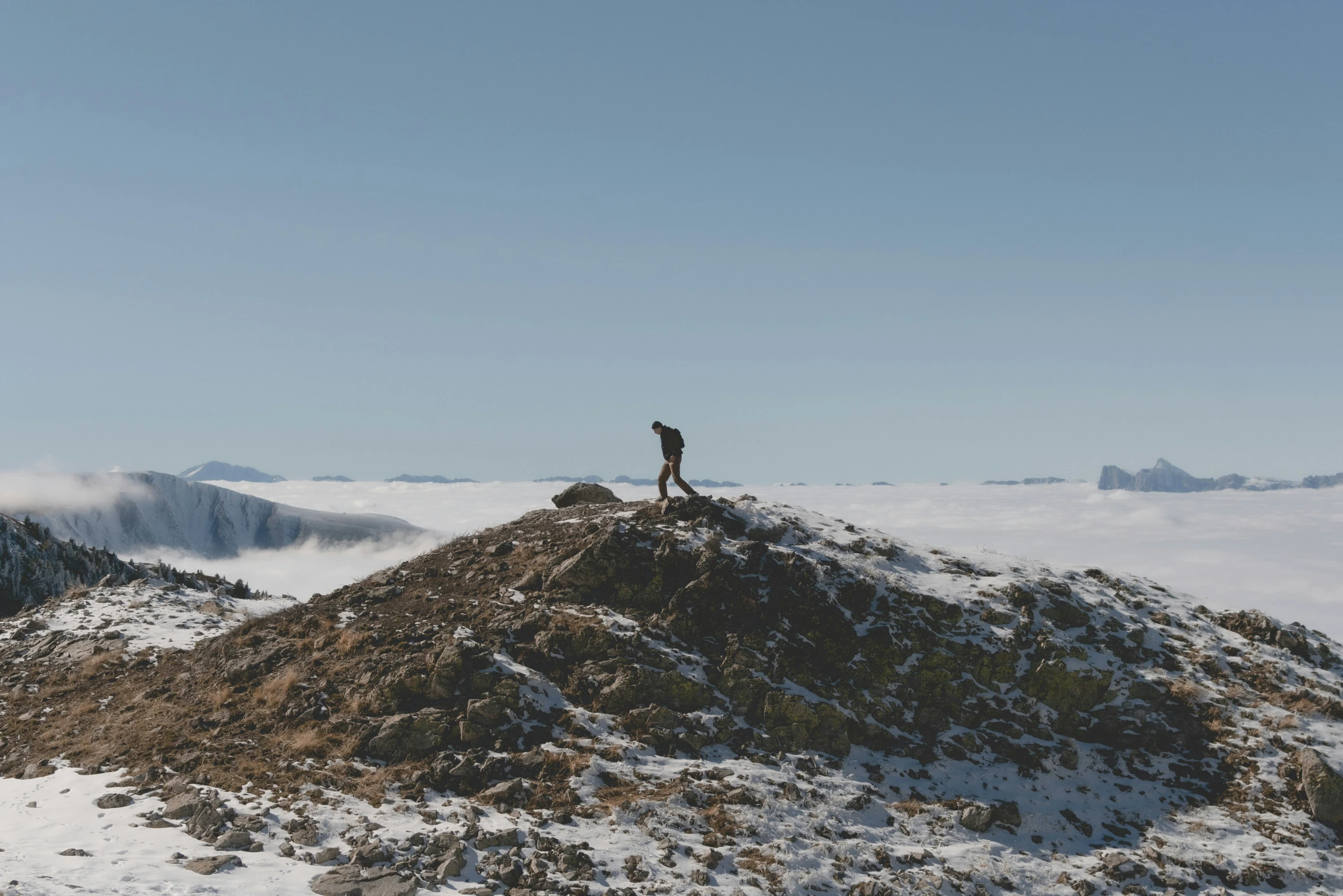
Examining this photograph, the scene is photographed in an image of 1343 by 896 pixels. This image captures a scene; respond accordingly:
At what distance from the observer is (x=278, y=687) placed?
21.8 metres

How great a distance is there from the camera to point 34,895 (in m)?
12.1

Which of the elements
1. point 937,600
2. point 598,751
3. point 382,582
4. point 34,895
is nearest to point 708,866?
point 598,751

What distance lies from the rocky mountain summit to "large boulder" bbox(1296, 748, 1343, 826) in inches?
2.7

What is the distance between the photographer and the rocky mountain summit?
52.0ft

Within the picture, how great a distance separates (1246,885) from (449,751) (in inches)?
686

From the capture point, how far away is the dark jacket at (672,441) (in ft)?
92.1

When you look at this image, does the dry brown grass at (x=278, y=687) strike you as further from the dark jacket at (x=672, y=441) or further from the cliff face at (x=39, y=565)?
the cliff face at (x=39, y=565)

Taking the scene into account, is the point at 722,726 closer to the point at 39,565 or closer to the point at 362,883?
the point at 362,883

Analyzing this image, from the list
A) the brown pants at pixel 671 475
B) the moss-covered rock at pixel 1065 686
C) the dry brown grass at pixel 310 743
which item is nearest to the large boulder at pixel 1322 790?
the moss-covered rock at pixel 1065 686

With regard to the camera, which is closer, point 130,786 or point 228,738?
point 130,786

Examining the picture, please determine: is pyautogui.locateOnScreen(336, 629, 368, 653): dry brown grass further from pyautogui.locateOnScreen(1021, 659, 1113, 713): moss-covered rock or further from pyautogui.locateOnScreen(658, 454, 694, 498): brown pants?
pyautogui.locateOnScreen(1021, 659, 1113, 713): moss-covered rock

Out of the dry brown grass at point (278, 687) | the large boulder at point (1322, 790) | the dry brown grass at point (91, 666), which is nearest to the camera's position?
the large boulder at point (1322, 790)

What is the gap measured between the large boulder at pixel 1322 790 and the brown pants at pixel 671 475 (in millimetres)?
19107

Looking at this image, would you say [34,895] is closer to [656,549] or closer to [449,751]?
[449,751]
